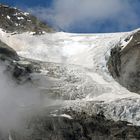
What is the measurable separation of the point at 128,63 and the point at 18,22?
12.9 meters

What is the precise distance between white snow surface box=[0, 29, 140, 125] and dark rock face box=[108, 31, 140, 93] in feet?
1.58

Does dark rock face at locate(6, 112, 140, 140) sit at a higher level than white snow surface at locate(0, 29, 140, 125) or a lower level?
lower

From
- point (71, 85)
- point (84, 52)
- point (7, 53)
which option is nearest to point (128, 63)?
point (84, 52)

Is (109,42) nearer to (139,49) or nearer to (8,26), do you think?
(139,49)

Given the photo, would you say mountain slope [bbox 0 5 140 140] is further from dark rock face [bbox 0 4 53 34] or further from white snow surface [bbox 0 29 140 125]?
dark rock face [bbox 0 4 53 34]

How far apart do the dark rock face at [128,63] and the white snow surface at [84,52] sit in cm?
48

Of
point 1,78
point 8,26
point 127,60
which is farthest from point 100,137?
point 8,26

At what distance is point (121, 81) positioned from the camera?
47125mm

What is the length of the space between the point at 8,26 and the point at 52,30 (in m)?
3.96

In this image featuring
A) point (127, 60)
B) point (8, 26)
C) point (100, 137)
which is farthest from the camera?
point (8, 26)

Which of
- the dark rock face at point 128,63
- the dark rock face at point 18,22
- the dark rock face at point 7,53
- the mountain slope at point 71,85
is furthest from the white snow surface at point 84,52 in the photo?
the dark rock face at point 7,53

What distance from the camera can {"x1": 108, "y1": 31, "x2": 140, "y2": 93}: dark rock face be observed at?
156 feet

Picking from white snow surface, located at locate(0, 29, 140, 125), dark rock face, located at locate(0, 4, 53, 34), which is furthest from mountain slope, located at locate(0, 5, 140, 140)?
dark rock face, located at locate(0, 4, 53, 34)

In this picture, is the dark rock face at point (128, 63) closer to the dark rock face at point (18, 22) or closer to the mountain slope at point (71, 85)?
the mountain slope at point (71, 85)
